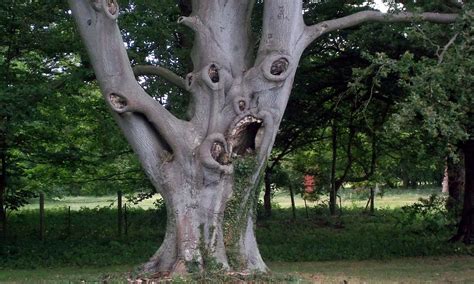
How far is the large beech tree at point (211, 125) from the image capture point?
35.4 feet

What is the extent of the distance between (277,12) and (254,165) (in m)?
2.63

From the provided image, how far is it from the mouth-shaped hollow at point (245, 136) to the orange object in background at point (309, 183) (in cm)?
1698

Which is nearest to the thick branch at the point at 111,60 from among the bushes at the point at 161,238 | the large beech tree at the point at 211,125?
the large beech tree at the point at 211,125

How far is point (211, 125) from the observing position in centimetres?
1134

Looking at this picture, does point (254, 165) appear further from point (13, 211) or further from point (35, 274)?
point (13, 211)

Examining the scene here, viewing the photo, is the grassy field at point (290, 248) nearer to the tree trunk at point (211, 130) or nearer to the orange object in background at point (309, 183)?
the tree trunk at point (211, 130)

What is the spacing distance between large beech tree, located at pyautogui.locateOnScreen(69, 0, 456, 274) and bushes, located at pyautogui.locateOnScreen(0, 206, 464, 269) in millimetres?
6213

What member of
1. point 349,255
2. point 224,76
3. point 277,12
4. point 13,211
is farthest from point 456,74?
point 13,211

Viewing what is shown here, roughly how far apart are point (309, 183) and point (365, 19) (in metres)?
16.8

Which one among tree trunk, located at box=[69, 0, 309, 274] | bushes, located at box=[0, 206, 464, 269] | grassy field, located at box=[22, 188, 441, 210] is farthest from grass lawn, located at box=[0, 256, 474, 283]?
grassy field, located at box=[22, 188, 441, 210]

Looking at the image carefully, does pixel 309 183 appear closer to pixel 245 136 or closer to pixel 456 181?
pixel 456 181

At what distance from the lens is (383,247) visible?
18.5 metres

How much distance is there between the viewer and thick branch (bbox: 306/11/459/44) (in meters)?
11.9

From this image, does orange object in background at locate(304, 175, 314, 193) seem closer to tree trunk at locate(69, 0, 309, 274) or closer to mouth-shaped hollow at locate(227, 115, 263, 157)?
tree trunk at locate(69, 0, 309, 274)
